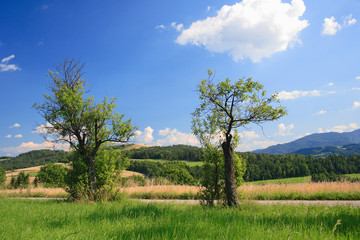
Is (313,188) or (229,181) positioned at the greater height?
(229,181)

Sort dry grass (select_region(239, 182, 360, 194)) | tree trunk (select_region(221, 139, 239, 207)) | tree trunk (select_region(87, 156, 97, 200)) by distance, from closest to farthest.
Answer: tree trunk (select_region(221, 139, 239, 207)) < tree trunk (select_region(87, 156, 97, 200)) < dry grass (select_region(239, 182, 360, 194))

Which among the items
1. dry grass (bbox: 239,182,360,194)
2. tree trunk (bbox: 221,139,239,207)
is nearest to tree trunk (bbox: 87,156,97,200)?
tree trunk (bbox: 221,139,239,207)

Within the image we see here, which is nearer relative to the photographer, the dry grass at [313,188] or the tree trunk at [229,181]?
the tree trunk at [229,181]

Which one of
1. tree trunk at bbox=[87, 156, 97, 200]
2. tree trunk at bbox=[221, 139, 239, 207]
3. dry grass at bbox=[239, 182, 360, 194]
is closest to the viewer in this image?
tree trunk at bbox=[221, 139, 239, 207]

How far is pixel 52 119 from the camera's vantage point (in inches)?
484

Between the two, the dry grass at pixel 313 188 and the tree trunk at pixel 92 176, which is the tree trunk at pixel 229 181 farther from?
the tree trunk at pixel 92 176

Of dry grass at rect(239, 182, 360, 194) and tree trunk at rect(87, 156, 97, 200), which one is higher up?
tree trunk at rect(87, 156, 97, 200)

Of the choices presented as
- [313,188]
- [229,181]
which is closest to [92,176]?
[229,181]

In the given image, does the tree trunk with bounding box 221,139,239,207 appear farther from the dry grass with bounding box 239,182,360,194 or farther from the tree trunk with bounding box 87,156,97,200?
the tree trunk with bounding box 87,156,97,200

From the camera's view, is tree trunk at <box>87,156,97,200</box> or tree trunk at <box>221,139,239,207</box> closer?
tree trunk at <box>221,139,239,207</box>

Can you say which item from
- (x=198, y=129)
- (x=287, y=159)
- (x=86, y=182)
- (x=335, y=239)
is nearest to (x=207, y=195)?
(x=198, y=129)

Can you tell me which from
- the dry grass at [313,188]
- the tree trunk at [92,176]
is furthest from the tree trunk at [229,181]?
the tree trunk at [92,176]

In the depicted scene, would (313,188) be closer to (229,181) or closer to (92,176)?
(229,181)

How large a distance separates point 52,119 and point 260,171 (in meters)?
58.7
